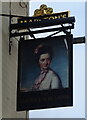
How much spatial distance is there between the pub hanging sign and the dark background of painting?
1.73 ft

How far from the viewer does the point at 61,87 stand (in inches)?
314

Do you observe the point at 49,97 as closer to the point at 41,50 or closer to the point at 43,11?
the point at 41,50

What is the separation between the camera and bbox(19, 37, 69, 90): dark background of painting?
815cm

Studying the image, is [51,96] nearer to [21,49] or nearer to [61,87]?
[61,87]

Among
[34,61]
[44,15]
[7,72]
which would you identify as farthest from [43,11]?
[7,72]

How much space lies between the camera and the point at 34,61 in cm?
856

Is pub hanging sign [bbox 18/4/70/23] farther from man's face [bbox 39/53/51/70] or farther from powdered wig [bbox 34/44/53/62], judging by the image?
man's face [bbox 39/53/51/70]

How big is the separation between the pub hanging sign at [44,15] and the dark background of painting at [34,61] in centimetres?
53

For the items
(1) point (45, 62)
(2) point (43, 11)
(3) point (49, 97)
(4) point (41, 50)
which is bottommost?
(3) point (49, 97)

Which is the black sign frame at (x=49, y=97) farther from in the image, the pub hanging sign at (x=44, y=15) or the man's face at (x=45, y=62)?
the pub hanging sign at (x=44, y=15)

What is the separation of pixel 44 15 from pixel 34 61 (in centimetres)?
105

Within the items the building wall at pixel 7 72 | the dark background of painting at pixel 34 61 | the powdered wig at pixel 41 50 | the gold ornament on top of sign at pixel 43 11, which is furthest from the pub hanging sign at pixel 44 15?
the building wall at pixel 7 72

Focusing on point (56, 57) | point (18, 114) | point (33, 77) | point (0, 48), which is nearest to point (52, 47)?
point (56, 57)

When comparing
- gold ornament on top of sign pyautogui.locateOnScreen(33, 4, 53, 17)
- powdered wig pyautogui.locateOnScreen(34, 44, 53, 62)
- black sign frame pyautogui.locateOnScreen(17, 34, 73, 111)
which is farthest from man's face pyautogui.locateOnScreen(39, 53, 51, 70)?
gold ornament on top of sign pyautogui.locateOnScreen(33, 4, 53, 17)
